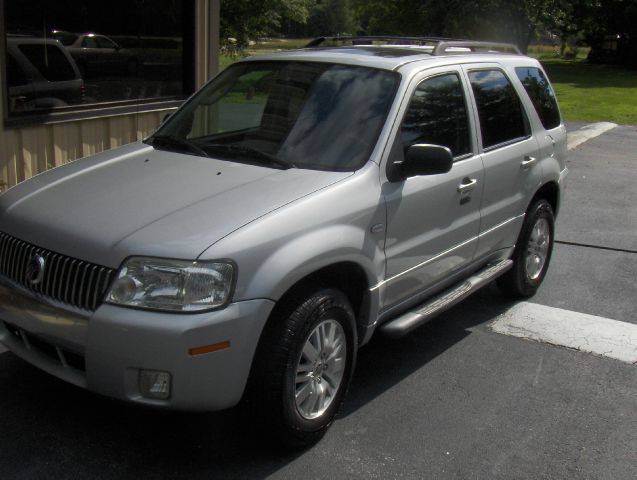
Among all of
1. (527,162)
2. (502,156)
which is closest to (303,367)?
(502,156)

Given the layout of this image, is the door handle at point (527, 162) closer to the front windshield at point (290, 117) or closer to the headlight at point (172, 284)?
the front windshield at point (290, 117)

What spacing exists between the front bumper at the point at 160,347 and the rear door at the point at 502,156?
2.34 m

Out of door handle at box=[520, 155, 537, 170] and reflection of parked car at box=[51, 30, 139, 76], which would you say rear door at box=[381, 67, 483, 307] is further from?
reflection of parked car at box=[51, 30, 139, 76]

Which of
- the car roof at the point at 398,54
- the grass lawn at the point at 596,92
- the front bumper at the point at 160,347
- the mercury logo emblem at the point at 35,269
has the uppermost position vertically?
the car roof at the point at 398,54

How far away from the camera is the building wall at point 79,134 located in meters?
7.20

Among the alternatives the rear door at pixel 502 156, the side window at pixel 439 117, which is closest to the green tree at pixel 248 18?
the rear door at pixel 502 156

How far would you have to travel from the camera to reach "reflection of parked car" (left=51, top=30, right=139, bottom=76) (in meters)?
7.88

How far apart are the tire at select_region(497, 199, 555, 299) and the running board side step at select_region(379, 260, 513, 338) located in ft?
1.10

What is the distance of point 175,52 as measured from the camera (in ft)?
30.6

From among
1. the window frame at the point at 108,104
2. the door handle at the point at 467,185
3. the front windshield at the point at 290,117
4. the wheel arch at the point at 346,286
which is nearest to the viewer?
the wheel arch at the point at 346,286

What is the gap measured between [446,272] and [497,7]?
29415 millimetres

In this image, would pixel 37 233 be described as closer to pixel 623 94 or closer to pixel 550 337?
pixel 550 337

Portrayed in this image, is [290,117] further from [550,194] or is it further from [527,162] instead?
[550,194]

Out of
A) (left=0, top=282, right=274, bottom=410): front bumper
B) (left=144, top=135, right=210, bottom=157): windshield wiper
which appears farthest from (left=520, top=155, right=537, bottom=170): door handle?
(left=0, top=282, right=274, bottom=410): front bumper
